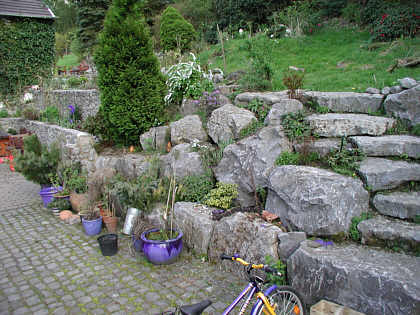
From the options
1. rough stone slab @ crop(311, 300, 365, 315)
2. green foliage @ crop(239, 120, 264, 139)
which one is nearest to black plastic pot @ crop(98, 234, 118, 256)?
green foliage @ crop(239, 120, 264, 139)

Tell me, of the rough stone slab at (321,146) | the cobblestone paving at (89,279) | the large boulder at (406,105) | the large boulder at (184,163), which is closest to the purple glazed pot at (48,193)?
the cobblestone paving at (89,279)

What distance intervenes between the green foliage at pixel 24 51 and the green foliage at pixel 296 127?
15.8 m

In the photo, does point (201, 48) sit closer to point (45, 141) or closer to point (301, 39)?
point (301, 39)

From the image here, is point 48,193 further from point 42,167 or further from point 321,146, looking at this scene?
point 321,146

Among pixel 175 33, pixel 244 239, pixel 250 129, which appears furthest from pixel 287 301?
pixel 175 33

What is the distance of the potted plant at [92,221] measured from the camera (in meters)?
5.46

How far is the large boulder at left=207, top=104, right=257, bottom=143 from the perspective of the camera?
225 inches

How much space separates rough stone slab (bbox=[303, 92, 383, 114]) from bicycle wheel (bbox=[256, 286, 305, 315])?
11.9ft

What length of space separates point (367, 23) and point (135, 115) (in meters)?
8.83

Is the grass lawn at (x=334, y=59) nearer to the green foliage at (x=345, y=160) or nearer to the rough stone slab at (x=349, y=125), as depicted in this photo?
the rough stone slab at (x=349, y=125)

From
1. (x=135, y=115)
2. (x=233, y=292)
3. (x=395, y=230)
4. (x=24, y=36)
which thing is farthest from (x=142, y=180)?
(x=24, y=36)

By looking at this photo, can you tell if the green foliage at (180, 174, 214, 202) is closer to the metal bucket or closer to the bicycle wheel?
the metal bucket

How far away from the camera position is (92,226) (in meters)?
5.46

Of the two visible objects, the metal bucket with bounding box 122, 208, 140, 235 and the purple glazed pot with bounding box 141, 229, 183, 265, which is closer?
the purple glazed pot with bounding box 141, 229, 183, 265
